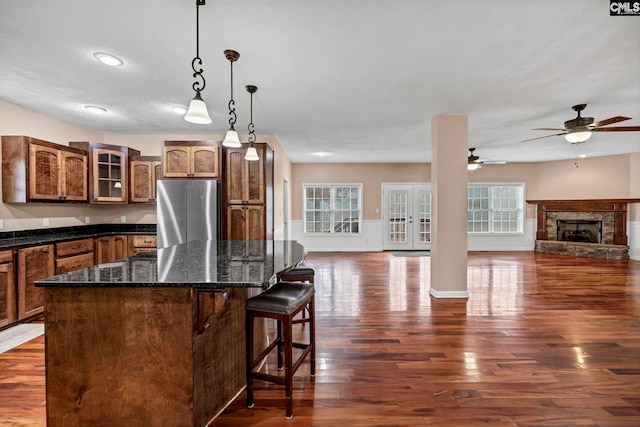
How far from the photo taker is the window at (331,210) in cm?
819

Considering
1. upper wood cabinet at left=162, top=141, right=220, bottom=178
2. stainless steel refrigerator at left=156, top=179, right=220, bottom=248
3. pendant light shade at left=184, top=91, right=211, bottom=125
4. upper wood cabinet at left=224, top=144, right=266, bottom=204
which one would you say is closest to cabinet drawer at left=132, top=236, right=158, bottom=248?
stainless steel refrigerator at left=156, top=179, right=220, bottom=248

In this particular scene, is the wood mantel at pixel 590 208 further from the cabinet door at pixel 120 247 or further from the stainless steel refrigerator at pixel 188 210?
the cabinet door at pixel 120 247

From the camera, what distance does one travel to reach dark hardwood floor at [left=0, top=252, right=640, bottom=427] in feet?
5.91

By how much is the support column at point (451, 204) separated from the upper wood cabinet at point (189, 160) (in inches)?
125

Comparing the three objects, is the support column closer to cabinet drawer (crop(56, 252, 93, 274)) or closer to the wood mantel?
cabinet drawer (crop(56, 252, 93, 274))

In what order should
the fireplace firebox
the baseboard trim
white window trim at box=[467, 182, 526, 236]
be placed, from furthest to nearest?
1. white window trim at box=[467, 182, 526, 236]
2. the fireplace firebox
3. the baseboard trim

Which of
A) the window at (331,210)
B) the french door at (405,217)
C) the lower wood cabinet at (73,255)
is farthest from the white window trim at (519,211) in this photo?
the lower wood cabinet at (73,255)

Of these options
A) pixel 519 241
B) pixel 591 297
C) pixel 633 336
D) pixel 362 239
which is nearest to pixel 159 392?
pixel 633 336

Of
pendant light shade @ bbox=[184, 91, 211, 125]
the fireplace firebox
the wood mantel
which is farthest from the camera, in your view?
the fireplace firebox

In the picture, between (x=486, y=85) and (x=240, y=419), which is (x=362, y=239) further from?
(x=240, y=419)

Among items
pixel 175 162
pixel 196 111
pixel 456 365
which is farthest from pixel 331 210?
pixel 196 111

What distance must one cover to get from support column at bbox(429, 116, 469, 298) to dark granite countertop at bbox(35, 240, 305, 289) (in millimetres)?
2465

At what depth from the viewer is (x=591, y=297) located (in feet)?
13.2

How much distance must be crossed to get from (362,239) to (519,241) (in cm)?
432
